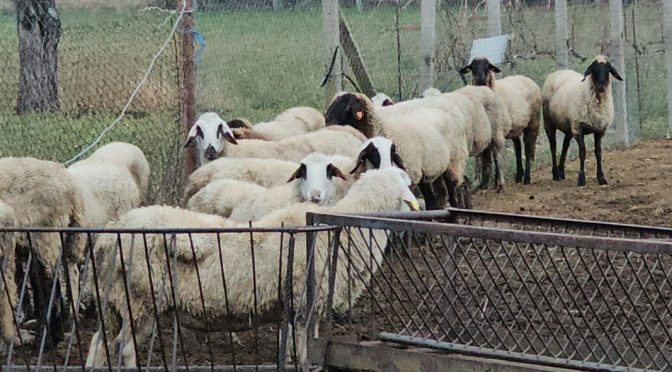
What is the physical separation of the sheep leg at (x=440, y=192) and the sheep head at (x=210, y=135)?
2606 millimetres

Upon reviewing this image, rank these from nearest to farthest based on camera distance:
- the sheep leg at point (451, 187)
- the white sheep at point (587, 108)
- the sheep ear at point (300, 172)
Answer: the sheep ear at point (300, 172), the sheep leg at point (451, 187), the white sheep at point (587, 108)

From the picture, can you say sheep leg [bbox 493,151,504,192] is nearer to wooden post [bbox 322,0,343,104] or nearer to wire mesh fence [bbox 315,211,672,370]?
wooden post [bbox 322,0,343,104]

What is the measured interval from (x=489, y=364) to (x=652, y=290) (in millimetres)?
3257

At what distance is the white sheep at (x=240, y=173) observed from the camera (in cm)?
870

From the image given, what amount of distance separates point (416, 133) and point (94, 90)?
2899mm

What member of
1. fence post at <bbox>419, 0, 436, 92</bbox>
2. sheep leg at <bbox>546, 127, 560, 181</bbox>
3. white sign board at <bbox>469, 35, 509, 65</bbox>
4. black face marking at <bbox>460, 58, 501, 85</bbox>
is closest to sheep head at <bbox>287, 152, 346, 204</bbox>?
fence post at <bbox>419, 0, 436, 92</bbox>

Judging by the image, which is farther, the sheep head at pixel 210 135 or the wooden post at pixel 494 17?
the wooden post at pixel 494 17

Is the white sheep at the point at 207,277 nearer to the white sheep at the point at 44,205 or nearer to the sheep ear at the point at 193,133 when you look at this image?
the white sheep at the point at 44,205

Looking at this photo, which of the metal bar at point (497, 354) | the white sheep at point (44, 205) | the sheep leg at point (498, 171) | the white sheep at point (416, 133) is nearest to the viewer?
the metal bar at point (497, 354)

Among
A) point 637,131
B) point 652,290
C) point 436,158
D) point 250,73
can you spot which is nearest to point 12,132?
point 250,73

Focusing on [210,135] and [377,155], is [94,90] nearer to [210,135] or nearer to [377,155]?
[210,135]

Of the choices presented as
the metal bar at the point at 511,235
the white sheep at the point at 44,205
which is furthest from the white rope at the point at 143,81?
the metal bar at the point at 511,235

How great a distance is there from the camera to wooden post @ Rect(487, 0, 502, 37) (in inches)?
567

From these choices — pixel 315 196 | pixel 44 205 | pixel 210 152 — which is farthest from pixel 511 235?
pixel 210 152
